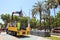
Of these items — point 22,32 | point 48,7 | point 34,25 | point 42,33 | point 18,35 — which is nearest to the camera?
point 22,32

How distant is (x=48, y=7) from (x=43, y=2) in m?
2.53

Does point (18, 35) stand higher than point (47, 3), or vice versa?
point (47, 3)

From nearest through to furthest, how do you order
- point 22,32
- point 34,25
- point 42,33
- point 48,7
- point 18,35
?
point 22,32, point 18,35, point 42,33, point 48,7, point 34,25

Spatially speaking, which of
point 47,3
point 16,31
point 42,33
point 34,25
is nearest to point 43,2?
point 47,3

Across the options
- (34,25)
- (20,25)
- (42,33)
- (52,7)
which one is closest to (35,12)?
(52,7)

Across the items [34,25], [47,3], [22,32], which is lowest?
[34,25]

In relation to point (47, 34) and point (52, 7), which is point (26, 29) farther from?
point (52, 7)

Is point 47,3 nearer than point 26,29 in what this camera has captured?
No

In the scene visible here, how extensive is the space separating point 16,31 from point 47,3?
37.8 m

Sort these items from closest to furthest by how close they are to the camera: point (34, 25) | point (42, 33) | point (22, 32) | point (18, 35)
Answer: point (22, 32) < point (18, 35) < point (42, 33) < point (34, 25)

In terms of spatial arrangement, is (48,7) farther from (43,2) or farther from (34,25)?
(34,25)

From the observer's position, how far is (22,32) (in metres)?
29.0

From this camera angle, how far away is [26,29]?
29766 millimetres

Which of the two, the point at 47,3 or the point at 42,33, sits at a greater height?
the point at 47,3
